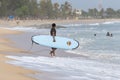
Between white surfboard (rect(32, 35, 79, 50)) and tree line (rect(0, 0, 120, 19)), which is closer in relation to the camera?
white surfboard (rect(32, 35, 79, 50))

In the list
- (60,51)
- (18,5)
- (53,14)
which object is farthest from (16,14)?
(60,51)

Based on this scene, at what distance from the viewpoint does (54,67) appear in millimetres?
12414

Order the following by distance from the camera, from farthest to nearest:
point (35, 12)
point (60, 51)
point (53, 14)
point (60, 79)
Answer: point (53, 14)
point (35, 12)
point (60, 51)
point (60, 79)

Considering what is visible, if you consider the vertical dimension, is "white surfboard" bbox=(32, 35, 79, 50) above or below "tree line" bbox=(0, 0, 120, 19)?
above

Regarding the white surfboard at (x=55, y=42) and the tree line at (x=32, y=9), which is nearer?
the white surfboard at (x=55, y=42)

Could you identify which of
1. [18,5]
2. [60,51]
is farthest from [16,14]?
[60,51]

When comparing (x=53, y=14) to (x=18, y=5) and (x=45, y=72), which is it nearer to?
(x=18, y=5)

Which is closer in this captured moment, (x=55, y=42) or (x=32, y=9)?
(x=55, y=42)

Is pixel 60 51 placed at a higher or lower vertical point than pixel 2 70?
lower

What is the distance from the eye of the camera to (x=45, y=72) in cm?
1089

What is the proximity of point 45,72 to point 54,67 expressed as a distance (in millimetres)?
1543

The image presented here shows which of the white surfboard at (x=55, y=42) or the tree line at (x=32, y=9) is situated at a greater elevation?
the white surfboard at (x=55, y=42)

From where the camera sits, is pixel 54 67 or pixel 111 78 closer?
pixel 111 78

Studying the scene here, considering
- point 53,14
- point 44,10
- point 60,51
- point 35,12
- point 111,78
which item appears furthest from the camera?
point 53,14
